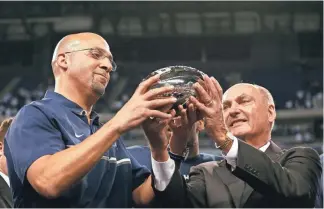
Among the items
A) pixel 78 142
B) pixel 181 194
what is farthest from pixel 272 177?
pixel 78 142

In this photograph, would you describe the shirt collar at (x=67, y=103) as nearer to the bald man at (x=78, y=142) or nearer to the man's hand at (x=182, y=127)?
the bald man at (x=78, y=142)

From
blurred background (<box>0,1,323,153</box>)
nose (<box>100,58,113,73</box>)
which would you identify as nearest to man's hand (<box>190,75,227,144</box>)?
nose (<box>100,58,113,73</box>)

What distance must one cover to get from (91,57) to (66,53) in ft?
0.34

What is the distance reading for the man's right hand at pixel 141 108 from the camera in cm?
158

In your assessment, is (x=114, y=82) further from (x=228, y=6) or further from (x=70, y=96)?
(x=70, y=96)

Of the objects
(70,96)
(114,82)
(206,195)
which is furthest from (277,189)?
(114,82)

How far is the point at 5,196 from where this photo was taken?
8.86 feet

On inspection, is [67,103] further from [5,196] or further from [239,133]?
[5,196]

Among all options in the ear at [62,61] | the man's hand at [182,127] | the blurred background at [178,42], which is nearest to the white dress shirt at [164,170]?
the man's hand at [182,127]

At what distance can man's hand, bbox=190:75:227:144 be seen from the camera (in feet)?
5.61

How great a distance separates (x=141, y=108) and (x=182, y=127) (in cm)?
35

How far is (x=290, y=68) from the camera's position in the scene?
912cm

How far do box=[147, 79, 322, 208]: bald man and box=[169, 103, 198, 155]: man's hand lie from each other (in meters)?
0.04

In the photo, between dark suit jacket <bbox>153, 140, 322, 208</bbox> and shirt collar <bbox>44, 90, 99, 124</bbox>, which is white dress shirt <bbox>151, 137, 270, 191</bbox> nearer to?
dark suit jacket <bbox>153, 140, 322, 208</bbox>
